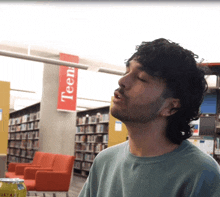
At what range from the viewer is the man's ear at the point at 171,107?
2.59 feet

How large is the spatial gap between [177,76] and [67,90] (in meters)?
7.54

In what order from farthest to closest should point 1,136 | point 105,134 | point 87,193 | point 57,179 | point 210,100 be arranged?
point 105,134, point 1,136, point 57,179, point 210,100, point 87,193

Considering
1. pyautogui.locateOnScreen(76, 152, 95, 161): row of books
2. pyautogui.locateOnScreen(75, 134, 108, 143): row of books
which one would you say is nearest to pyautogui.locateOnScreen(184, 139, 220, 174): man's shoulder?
pyautogui.locateOnScreen(75, 134, 108, 143): row of books

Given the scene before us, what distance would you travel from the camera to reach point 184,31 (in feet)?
22.5

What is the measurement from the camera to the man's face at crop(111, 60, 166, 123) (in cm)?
77

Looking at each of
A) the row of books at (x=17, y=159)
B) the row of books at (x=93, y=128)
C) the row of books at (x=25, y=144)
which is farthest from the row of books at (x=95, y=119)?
the row of books at (x=17, y=159)

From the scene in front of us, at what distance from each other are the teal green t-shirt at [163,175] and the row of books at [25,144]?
841cm

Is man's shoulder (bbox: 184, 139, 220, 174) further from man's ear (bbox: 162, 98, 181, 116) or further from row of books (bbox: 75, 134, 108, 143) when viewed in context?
row of books (bbox: 75, 134, 108, 143)

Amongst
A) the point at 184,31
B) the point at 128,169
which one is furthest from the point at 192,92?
the point at 184,31

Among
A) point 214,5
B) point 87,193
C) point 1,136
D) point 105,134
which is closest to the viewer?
point 87,193

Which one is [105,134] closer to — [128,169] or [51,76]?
[51,76]

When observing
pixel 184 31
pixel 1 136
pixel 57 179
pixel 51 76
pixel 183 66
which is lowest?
pixel 57 179

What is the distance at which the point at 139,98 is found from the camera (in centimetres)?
76

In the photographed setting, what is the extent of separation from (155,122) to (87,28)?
6482mm
